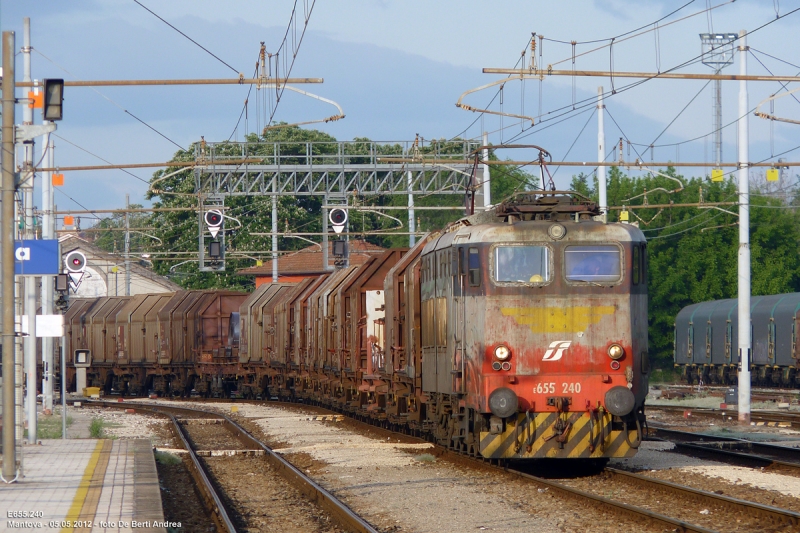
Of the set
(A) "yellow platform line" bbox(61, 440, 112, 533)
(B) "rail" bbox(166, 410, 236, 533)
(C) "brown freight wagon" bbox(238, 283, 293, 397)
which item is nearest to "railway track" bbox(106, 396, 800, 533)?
(B) "rail" bbox(166, 410, 236, 533)

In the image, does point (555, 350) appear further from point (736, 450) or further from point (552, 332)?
point (736, 450)

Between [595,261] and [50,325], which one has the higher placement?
[595,261]

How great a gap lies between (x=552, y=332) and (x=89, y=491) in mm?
6098

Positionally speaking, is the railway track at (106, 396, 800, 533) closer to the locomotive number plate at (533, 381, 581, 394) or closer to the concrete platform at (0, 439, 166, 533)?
the locomotive number plate at (533, 381, 581, 394)

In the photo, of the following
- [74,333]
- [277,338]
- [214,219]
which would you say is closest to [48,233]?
[214,219]

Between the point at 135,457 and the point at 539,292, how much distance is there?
703cm

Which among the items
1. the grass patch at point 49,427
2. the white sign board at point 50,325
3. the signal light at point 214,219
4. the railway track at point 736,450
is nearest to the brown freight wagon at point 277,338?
the signal light at point 214,219

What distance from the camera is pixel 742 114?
26578 mm

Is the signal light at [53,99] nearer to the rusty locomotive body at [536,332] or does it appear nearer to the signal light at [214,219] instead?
the rusty locomotive body at [536,332]

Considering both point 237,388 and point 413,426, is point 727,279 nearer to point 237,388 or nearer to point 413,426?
point 237,388

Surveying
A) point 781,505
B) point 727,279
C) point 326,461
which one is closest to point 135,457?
point 326,461

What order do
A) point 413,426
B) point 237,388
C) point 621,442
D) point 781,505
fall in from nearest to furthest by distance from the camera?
point 781,505 → point 621,442 → point 413,426 → point 237,388

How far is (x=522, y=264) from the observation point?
50.1 ft

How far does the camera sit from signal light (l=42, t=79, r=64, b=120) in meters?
15.5
